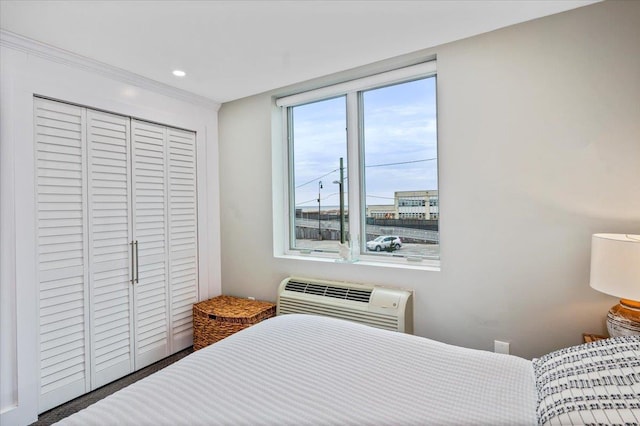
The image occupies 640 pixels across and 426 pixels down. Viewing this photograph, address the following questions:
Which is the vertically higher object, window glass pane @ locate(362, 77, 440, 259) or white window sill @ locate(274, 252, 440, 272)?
window glass pane @ locate(362, 77, 440, 259)

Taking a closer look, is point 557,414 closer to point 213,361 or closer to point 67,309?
point 213,361

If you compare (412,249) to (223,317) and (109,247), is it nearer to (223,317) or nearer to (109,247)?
(223,317)

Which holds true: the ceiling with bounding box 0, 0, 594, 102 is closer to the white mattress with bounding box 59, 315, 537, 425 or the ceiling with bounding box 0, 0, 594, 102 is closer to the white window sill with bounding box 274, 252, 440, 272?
the white window sill with bounding box 274, 252, 440, 272

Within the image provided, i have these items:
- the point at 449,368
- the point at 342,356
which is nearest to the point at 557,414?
the point at 449,368

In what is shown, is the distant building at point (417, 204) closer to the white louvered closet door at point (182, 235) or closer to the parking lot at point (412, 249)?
the parking lot at point (412, 249)

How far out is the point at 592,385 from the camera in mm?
989

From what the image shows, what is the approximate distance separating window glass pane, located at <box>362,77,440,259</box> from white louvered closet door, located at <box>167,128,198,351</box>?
167cm

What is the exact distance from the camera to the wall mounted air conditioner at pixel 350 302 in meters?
2.30

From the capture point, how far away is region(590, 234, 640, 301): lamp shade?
4.70 feet

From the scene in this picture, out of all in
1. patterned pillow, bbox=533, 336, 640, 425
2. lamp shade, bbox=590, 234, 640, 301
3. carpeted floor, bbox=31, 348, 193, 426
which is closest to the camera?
patterned pillow, bbox=533, 336, 640, 425

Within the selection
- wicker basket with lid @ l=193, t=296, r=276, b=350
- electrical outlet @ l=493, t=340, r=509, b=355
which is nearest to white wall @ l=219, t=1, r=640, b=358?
electrical outlet @ l=493, t=340, r=509, b=355

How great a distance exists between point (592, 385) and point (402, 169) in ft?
6.14

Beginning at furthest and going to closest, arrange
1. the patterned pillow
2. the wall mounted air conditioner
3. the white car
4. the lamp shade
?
the white car → the wall mounted air conditioner → the lamp shade → the patterned pillow

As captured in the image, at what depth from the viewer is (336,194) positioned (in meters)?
2.94
